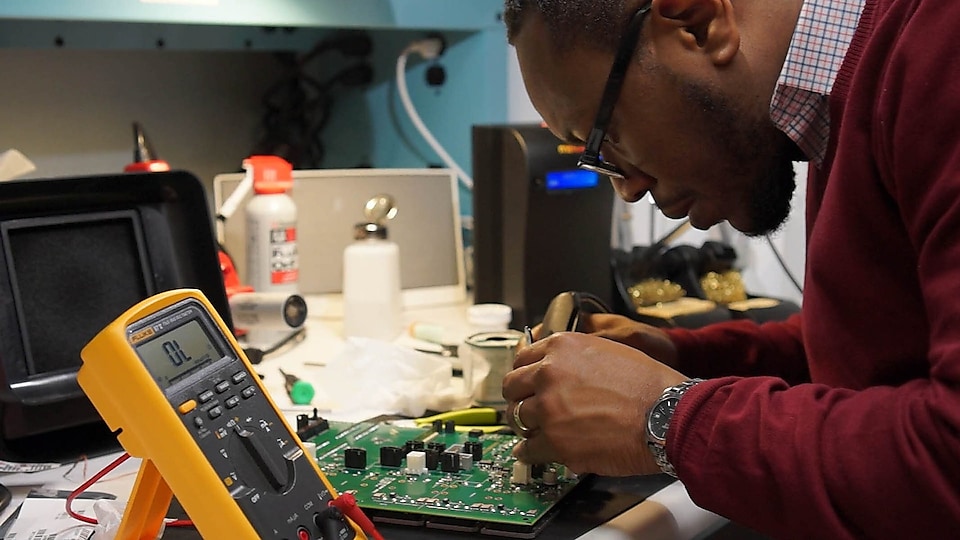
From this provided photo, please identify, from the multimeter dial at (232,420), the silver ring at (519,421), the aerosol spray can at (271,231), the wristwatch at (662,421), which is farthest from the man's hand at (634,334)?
the aerosol spray can at (271,231)

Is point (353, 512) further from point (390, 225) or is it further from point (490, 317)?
point (390, 225)

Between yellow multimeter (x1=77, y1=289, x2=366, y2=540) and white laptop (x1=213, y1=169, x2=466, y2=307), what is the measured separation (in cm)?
98

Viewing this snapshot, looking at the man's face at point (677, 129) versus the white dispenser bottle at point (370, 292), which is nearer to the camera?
the man's face at point (677, 129)

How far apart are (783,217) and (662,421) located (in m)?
0.31

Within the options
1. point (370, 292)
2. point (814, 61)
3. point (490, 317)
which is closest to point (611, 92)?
point (814, 61)

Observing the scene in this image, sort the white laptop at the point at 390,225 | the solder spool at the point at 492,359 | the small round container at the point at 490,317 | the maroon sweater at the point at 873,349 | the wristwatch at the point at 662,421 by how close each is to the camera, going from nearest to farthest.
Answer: the maroon sweater at the point at 873,349 < the wristwatch at the point at 662,421 < the solder spool at the point at 492,359 < the small round container at the point at 490,317 < the white laptop at the point at 390,225

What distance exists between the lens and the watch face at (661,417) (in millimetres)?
875

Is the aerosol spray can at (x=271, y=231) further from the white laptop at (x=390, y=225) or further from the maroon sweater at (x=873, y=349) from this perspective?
the maroon sweater at (x=873, y=349)

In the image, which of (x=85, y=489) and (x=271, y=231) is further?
(x=271, y=231)

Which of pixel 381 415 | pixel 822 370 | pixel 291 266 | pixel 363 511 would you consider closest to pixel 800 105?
pixel 822 370

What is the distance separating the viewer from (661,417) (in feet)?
2.90

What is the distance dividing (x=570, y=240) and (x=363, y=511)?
91 centimetres

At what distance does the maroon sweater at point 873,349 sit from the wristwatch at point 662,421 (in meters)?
0.01

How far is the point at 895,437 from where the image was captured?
0.77 metres
